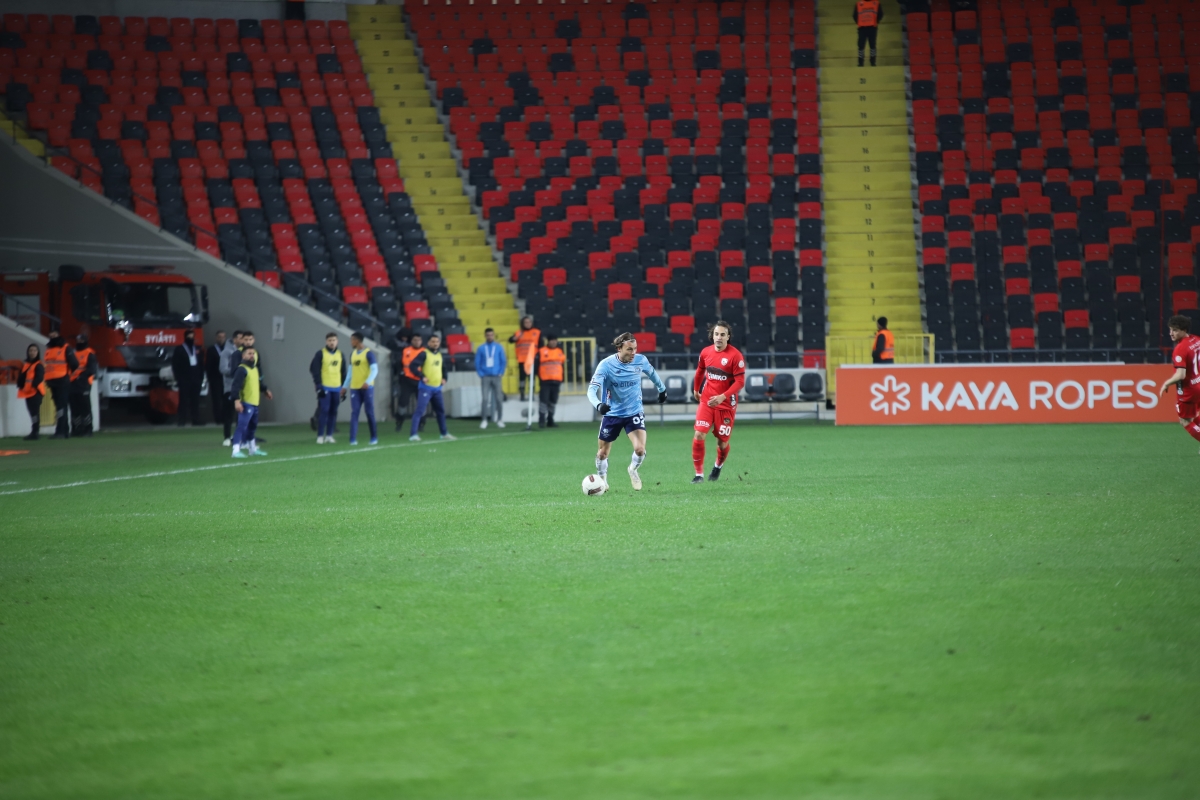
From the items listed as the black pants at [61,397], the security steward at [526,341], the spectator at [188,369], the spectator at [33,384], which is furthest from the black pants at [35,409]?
the security steward at [526,341]

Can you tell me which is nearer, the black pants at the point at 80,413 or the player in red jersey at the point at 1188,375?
the player in red jersey at the point at 1188,375

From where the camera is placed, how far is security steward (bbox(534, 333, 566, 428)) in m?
25.8

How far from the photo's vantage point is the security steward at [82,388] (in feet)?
79.7

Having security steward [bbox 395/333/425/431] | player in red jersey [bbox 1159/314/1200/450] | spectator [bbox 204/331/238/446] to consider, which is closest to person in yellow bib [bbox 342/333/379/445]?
security steward [bbox 395/333/425/431]

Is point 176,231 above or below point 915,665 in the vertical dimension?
above

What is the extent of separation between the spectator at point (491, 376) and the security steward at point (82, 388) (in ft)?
25.6

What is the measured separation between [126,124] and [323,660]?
102ft

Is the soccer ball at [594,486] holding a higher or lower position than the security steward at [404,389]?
lower

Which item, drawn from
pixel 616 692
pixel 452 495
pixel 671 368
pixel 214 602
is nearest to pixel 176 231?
pixel 671 368

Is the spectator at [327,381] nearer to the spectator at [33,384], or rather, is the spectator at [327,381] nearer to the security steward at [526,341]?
the security steward at [526,341]

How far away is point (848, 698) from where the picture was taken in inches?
208

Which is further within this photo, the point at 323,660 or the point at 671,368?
the point at 671,368

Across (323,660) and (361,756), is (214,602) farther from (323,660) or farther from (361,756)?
(361,756)

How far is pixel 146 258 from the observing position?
97.3ft
